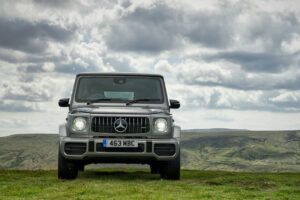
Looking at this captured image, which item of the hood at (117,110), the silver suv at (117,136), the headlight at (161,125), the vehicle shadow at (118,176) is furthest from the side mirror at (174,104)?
the vehicle shadow at (118,176)

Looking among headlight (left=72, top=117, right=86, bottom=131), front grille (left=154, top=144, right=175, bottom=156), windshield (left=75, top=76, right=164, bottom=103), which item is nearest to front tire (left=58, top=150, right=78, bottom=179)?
headlight (left=72, top=117, right=86, bottom=131)

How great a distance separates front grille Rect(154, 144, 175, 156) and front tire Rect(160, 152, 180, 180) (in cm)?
37

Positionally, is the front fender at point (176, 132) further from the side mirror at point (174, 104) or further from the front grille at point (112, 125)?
the side mirror at point (174, 104)

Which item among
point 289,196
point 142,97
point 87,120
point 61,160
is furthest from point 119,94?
point 289,196

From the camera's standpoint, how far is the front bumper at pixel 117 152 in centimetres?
945

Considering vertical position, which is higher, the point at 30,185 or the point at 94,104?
the point at 94,104

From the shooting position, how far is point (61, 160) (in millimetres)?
9992

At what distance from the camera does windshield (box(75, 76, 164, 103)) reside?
10.7 meters

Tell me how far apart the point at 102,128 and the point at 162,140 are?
156 cm

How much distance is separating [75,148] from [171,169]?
2.69 meters

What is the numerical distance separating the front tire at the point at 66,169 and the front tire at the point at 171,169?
248cm

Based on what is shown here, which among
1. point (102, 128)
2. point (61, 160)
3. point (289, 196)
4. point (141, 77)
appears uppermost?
point (141, 77)

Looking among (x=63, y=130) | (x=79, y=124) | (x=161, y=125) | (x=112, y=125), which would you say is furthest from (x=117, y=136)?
(x=63, y=130)

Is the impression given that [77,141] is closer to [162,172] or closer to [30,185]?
[30,185]
